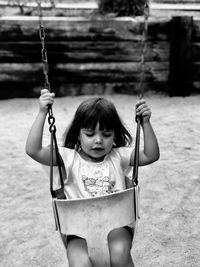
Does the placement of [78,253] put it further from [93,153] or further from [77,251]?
[93,153]

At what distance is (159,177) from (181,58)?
278cm

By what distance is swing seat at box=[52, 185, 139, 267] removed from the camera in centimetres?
155

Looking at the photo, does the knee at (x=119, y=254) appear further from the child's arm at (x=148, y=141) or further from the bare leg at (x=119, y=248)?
the child's arm at (x=148, y=141)

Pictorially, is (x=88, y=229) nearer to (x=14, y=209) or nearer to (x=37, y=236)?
(x=37, y=236)

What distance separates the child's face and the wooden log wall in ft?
13.1

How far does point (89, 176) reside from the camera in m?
1.72

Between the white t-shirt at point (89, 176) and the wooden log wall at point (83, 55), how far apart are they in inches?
157

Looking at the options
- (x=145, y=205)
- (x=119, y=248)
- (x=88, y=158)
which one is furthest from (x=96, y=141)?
(x=145, y=205)

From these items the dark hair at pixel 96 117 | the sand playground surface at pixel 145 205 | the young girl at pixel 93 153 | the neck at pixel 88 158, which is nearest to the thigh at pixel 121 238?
the young girl at pixel 93 153

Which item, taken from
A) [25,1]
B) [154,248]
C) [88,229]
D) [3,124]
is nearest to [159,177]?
[154,248]

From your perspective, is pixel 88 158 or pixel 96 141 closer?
pixel 96 141

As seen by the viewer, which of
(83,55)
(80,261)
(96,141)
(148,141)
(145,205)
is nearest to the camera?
(80,261)

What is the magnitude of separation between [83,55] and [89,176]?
13.5ft

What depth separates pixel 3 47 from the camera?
18.3ft
